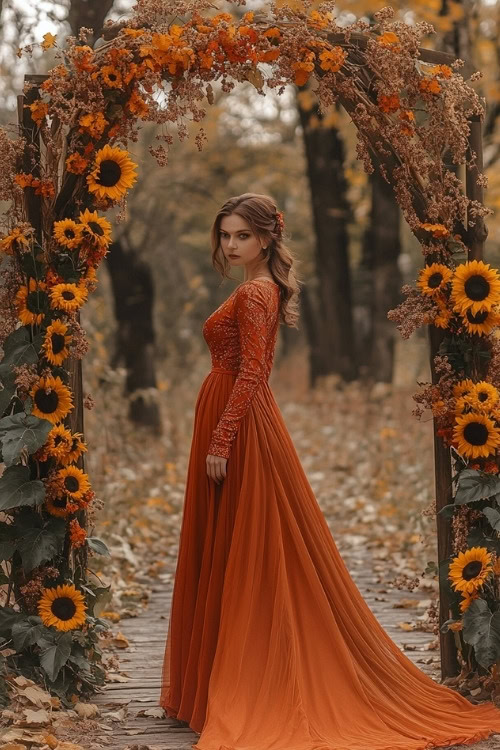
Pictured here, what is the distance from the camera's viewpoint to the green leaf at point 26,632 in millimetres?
4680

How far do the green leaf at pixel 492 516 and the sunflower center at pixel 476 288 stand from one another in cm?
96

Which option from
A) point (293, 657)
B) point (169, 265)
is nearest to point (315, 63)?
point (293, 657)

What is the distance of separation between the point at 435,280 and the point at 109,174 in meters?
1.58

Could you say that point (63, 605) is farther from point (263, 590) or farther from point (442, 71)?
point (442, 71)

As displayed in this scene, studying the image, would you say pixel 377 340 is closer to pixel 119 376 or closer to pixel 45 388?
pixel 119 376

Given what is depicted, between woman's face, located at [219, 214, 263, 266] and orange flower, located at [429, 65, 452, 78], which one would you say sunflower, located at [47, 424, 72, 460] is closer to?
woman's face, located at [219, 214, 263, 266]

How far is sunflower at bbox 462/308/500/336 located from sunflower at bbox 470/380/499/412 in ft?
0.81

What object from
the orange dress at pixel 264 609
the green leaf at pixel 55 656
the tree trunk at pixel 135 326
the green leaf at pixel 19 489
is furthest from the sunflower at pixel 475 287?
the tree trunk at pixel 135 326

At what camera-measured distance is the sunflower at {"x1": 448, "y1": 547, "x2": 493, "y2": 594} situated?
4.71m

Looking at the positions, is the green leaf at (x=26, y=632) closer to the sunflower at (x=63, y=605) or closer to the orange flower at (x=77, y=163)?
the sunflower at (x=63, y=605)

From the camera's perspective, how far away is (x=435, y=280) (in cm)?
486

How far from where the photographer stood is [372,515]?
9.66 meters

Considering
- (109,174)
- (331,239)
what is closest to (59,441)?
(109,174)

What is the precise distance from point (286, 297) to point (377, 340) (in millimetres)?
11444
